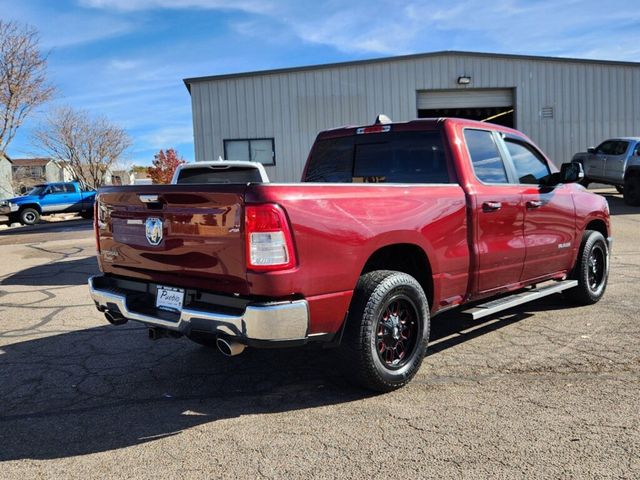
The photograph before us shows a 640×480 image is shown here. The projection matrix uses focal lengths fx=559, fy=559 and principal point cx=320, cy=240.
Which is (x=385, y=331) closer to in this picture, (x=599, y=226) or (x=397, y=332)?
(x=397, y=332)

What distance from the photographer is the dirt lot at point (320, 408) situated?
299 centimetres

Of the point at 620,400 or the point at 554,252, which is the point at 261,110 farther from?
the point at 620,400

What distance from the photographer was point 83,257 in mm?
11781

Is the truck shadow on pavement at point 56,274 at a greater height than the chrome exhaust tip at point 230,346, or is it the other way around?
the chrome exhaust tip at point 230,346

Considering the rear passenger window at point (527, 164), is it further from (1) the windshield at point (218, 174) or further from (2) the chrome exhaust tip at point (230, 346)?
(2) the chrome exhaust tip at point (230, 346)

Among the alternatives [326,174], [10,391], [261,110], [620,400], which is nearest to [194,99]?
[261,110]

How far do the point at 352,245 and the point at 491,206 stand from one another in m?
1.67

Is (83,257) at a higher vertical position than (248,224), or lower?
lower

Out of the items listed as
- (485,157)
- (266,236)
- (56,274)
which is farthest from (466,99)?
(266,236)

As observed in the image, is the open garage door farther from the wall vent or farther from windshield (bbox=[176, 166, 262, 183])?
windshield (bbox=[176, 166, 262, 183])

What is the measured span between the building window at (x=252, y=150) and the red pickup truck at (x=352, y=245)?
15.2 meters

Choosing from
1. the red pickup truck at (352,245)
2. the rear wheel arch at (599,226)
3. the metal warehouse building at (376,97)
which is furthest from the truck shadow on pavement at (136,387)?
the metal warehouse building at (376,97)

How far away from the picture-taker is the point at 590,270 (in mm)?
6375

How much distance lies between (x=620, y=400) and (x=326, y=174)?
3.20 meters
